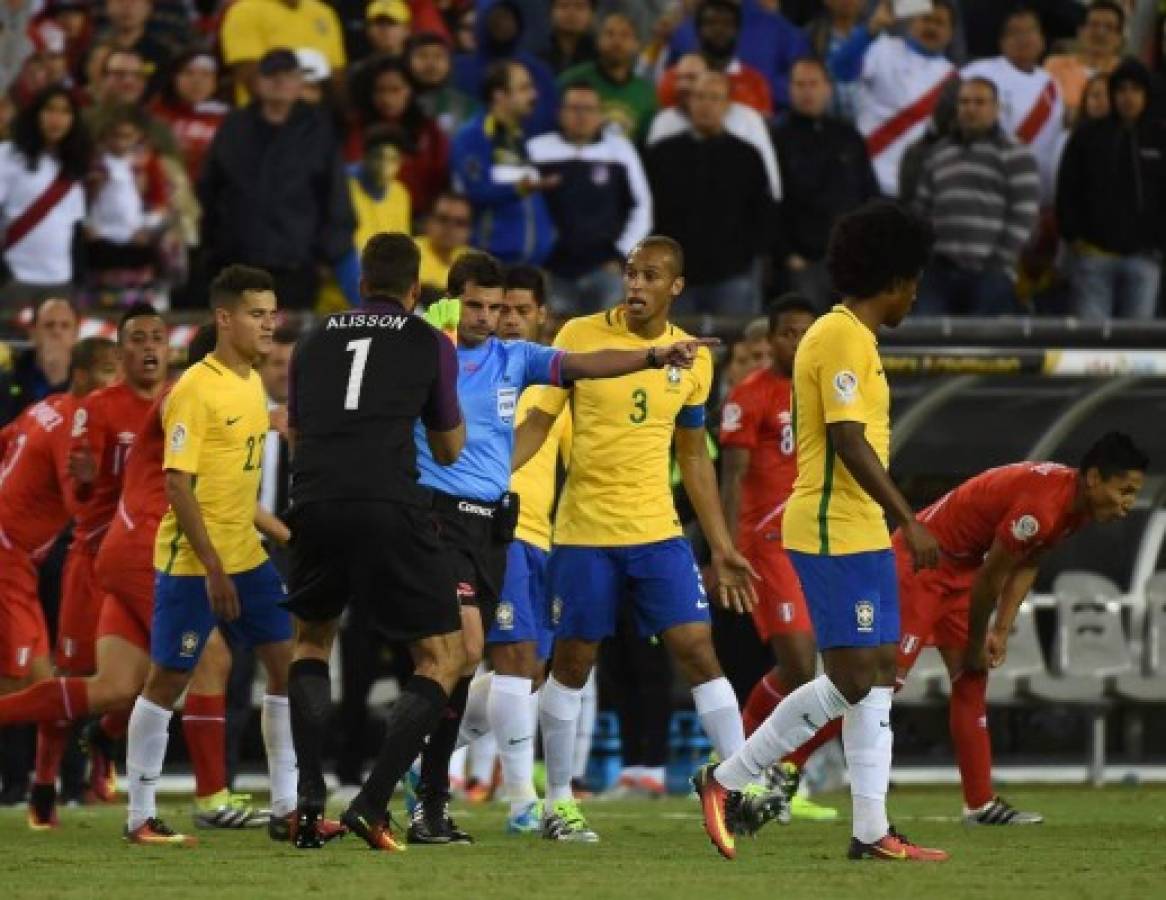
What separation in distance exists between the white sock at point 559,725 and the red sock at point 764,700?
1.38 meters

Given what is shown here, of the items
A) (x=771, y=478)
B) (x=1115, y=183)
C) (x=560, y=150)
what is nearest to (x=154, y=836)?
(x=771, y=478)

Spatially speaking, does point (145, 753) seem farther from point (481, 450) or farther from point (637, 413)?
point (637, 413)

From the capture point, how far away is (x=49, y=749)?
1465 cm

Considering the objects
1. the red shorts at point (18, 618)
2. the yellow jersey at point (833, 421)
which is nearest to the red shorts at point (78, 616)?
the red shorts at point (18, 618)

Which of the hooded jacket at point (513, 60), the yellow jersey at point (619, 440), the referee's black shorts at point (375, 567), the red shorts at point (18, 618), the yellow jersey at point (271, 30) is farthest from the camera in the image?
the hooded jacket at point (513, 60)

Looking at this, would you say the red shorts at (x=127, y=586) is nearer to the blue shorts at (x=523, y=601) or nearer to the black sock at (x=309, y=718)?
the blue shorts at (x=523, y=601)

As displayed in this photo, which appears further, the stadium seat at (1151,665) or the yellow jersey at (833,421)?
the stadium seat at (1151,665)

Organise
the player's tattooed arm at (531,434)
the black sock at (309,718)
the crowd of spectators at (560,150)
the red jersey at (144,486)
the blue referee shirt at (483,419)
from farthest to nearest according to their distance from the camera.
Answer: the crowd of spectators at (560,150) < the red jersey at (144,486) < the player's tattooed arm at (531,434) < the blue referee shirt at (483,419) < the black sock at (309,718)

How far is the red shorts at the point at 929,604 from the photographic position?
13.6 m

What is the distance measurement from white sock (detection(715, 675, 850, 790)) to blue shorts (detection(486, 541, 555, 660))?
5.91 ft

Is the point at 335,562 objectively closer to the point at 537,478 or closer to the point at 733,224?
the point at 537,478

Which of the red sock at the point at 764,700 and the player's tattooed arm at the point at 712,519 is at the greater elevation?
the player's tattooed arm at the point at 712,519

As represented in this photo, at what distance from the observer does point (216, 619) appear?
12789 mm

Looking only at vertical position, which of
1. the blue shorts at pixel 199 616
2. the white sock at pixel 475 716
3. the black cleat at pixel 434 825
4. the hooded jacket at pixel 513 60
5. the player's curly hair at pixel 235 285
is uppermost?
the hooded jacket at pixel 513 60
